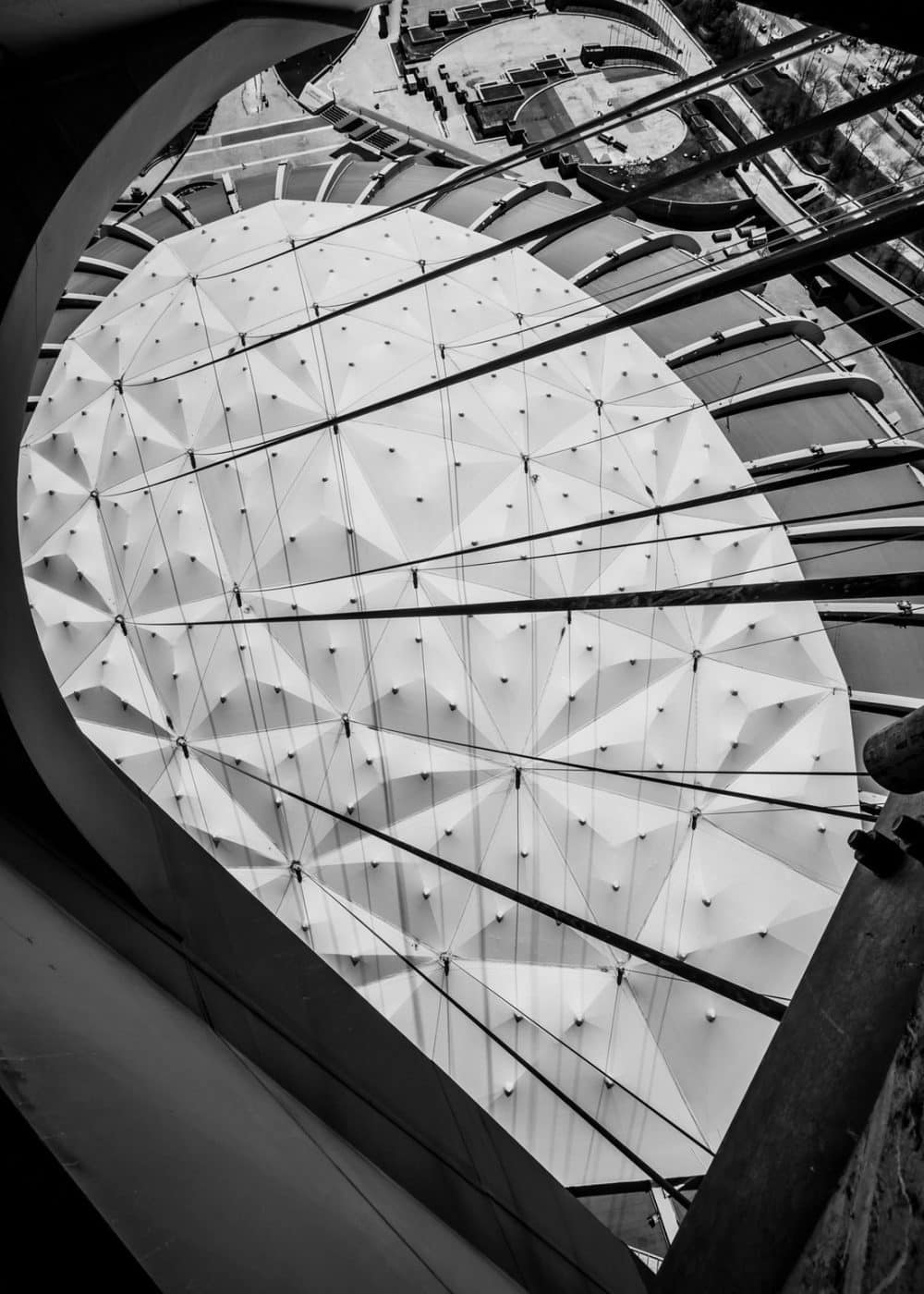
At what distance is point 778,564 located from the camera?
14188 mm

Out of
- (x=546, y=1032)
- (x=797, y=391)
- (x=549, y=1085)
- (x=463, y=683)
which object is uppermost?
(x=797, y=391)

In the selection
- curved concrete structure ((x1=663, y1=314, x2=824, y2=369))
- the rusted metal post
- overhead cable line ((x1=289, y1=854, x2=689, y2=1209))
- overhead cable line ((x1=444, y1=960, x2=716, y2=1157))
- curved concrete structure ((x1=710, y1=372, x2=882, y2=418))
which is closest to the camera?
the rusted metal post

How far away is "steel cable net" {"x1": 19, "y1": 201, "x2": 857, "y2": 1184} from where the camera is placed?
10.9 m

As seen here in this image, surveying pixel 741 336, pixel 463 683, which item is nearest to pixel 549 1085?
pixel 463 683

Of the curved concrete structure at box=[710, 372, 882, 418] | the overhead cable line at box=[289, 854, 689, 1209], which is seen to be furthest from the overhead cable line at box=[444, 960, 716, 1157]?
the curved concrete structure at box=[710, 372, 882, 418]

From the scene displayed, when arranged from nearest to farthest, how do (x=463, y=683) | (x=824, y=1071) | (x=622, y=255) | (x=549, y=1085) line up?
(x=824, y=1071), (x=549, y=1085), (x=463, y=683), (x=622, y=255)

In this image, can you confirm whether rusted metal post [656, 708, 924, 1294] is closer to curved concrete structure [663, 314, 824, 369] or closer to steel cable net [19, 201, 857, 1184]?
steel cable net [19, 201, 857, 1184]

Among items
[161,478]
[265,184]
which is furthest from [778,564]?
[265,184]

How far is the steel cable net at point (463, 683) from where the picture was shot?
10906 mm

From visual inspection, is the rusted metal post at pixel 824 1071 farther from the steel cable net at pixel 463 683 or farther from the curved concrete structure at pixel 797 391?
the curved concrete structure at pixel 797 391

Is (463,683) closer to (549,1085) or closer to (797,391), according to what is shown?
(549,1085)

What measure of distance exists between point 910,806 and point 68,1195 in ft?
10.5

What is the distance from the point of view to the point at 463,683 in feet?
41.2

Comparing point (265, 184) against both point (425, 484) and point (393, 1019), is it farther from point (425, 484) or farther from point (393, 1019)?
point (393, 1019)
